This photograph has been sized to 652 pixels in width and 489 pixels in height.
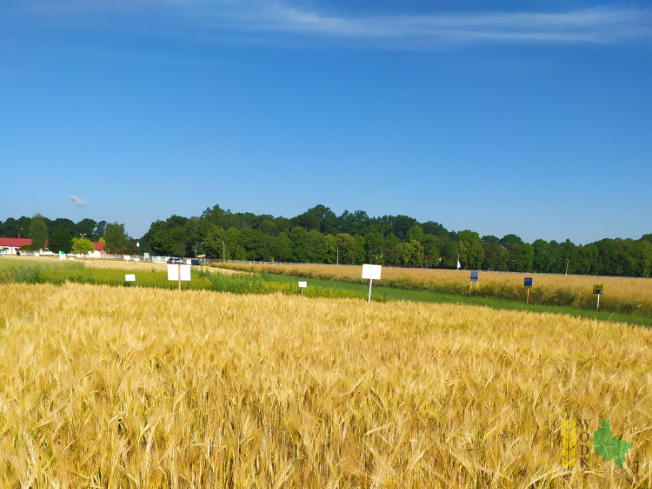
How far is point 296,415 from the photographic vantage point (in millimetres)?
2068

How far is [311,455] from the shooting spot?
65.4 inches

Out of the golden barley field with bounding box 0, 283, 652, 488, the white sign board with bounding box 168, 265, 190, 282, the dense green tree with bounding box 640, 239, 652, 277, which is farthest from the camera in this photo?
the dense green tree with bounding box 640, 239, 652, 277

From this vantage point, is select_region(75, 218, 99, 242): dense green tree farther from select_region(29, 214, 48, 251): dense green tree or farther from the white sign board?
the white sign board

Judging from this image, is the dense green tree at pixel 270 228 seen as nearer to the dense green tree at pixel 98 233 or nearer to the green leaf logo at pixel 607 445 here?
the dense green tree at pixel 98 233

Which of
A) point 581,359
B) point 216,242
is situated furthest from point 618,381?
point 216,242

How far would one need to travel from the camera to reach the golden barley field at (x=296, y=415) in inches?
62.5

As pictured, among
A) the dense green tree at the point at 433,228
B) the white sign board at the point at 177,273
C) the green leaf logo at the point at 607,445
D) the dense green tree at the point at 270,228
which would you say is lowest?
the white sign board at the point at 177,273

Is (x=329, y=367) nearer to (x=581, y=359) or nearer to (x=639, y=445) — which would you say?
(x=639, y=445)

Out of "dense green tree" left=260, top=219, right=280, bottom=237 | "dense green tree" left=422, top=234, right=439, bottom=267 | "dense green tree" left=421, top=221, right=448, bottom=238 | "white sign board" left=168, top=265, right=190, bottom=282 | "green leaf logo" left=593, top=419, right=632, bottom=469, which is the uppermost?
"dense green tree" left=421, top=221, right=448, bottom=238

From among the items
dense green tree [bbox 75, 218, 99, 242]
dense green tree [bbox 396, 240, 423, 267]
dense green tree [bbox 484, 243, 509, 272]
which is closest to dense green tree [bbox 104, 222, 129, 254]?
dense green tree [bbox 75, 218, 99, 242]

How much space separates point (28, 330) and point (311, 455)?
445 cm

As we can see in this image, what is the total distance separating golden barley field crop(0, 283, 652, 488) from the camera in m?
1.59

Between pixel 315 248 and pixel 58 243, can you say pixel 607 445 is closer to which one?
pixel 315 248

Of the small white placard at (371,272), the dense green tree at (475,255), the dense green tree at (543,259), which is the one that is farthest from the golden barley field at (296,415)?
the dense green tree at (543,259)
